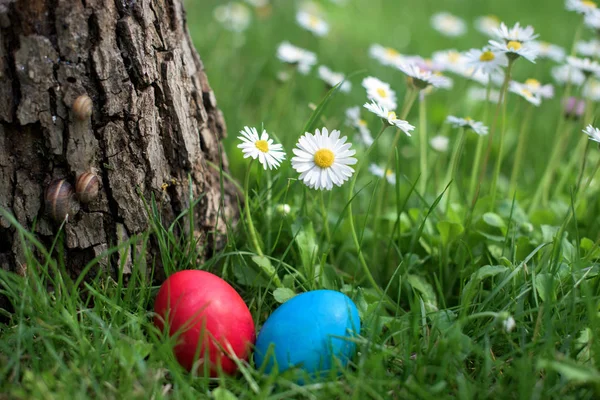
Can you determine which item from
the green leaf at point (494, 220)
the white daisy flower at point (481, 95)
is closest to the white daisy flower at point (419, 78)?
the green leaf at point (494, 220)

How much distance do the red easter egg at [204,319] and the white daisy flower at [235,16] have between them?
86.8 inches

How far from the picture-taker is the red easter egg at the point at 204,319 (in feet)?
4.25

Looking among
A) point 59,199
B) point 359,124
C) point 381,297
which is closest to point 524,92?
point 359,124

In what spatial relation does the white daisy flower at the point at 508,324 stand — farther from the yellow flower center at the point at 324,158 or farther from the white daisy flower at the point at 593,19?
the white daisy flower at the point at 593,19

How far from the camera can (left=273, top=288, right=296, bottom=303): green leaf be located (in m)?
1.50

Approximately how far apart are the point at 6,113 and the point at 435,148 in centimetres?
152

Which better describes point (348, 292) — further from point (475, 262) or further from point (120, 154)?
point (120, 154)

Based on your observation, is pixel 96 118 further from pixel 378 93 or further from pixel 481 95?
pixel 481 95

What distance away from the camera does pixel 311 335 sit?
50.9 inches

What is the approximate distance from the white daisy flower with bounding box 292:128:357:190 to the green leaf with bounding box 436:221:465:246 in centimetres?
42

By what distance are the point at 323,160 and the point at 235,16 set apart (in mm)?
2422

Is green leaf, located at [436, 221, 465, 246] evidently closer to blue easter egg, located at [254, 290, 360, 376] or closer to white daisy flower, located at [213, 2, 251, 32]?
blue easter egg, located at [254, 290, 360, 376]

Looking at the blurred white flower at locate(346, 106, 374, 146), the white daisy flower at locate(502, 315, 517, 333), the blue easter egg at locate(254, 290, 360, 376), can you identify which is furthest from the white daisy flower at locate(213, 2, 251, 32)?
the white daisy flower at locate(502, 315, 517, 333)

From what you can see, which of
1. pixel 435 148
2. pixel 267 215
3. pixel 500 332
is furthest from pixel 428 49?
pixel 500 332
